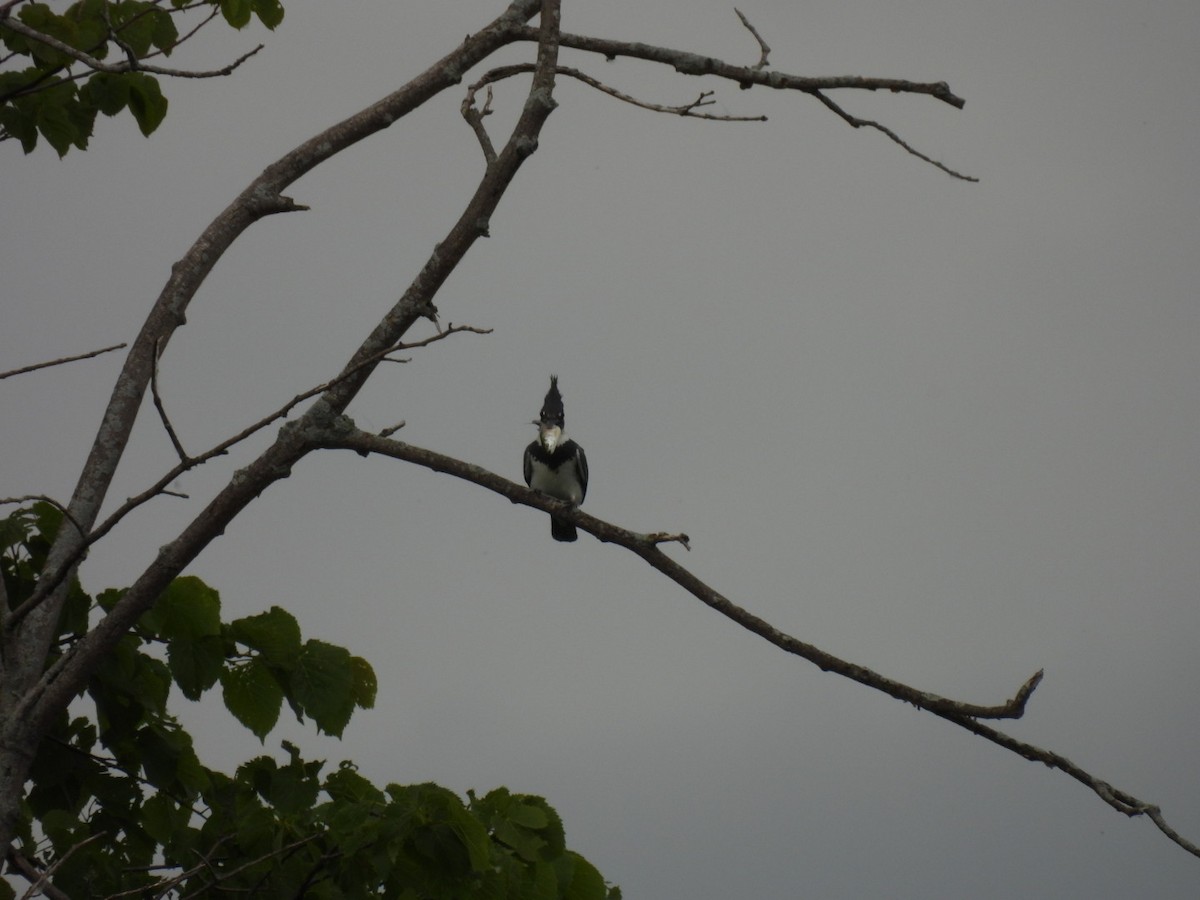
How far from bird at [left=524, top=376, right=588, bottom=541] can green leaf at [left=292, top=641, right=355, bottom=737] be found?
442 cm

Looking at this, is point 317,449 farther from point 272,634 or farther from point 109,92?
point 109,92

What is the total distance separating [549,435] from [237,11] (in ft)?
14.4

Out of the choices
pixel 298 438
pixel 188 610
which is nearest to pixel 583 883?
pixel 188 610

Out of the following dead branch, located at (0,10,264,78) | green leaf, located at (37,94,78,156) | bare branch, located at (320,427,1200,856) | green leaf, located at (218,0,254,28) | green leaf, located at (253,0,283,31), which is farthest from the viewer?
green leaf, located at (253,0,283,31)

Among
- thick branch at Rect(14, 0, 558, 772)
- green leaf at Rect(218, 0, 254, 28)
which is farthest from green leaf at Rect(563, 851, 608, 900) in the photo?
green leaf at Rect(218, 0, 254, 28)

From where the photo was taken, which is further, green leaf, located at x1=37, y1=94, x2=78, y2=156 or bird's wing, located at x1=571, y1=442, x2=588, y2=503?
bird's wing, located at x1=571, y1=442, x2=588, y2=503

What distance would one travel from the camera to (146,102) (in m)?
5.46

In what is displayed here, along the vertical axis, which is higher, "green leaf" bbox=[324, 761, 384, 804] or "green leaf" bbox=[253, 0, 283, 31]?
"green leaf" bbox=[253, 0, 283, 31]

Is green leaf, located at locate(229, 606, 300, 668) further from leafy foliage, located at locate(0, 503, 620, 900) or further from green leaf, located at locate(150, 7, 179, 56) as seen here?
green leaf, located at locate(150, 7, 179, 56)

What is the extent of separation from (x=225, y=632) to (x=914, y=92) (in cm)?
304

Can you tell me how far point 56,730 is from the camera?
5156 mm

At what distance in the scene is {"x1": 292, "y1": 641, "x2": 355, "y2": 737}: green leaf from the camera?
4836 millimetres

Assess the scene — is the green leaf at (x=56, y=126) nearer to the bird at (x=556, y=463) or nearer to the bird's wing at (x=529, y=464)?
the bird at (x=556, y=463)

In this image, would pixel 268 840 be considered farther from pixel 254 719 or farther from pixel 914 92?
pixel 914 92
